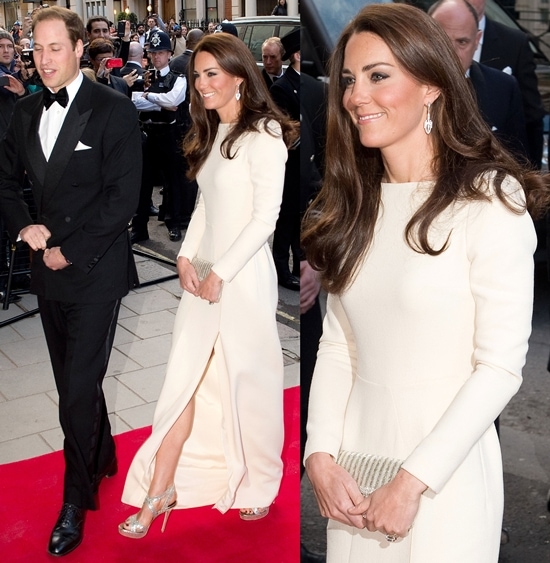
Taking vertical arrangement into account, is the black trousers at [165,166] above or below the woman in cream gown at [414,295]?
below

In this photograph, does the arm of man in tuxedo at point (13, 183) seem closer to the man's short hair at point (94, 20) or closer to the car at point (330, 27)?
the man's short hair at point (94, 20)

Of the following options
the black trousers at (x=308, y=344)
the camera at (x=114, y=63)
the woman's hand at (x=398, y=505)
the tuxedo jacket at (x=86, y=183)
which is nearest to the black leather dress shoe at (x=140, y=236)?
the camera at (x=114, y=63)

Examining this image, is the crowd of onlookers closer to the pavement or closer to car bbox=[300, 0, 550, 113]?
the pavement

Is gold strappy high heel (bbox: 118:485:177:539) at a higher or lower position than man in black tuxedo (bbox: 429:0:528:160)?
lower

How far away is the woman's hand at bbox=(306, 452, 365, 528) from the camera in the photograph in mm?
1368

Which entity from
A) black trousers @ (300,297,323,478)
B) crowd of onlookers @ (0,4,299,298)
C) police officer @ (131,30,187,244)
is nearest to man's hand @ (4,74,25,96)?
crowd of onlookers @ (0,4,299,298)

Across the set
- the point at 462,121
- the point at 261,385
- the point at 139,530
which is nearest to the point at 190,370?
the point at 261,385

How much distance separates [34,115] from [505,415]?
6.56ft

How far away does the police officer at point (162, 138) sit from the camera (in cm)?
330

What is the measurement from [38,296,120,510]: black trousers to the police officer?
819 mm

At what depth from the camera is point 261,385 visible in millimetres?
3010

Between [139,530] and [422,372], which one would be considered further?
[139,530]

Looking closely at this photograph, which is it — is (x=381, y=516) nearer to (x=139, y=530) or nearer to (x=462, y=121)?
(x=462, y=121)

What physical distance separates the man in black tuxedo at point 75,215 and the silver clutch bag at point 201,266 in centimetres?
25
